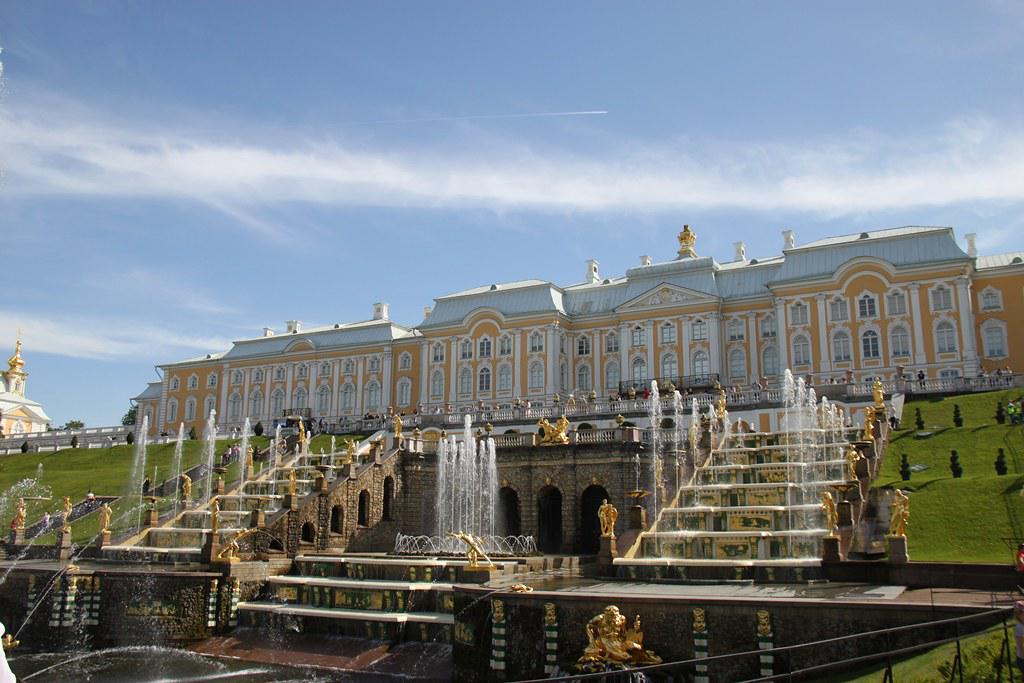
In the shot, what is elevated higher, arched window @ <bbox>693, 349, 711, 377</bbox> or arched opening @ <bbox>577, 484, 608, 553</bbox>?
arched window @ <bbox>693, 349, 711, 377</bbox>

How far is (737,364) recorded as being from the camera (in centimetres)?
5784

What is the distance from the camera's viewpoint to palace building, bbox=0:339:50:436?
102m

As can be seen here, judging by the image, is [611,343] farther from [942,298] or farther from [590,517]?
[590,517]

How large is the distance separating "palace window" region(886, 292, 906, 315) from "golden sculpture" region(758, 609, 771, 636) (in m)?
41.3

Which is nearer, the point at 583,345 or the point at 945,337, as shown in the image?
the point at 945,337

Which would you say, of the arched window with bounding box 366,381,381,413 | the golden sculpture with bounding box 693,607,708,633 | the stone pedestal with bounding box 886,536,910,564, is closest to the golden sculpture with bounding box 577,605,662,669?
the golden sculpture with bounding box 693,607,708,633

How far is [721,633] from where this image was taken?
50.9 ft

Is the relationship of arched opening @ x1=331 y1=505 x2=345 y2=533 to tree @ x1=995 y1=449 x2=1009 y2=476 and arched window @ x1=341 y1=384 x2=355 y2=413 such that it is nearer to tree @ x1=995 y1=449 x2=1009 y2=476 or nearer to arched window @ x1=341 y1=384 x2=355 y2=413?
tree @ x1=995 y1=449 x2=1009 y2=476

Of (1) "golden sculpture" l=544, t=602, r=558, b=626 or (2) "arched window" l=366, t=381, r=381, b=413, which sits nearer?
(1) "golden sculpture" l=544, t=602, r=558, b=626

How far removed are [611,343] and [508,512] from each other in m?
28.9

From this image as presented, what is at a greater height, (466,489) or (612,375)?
(612,375)

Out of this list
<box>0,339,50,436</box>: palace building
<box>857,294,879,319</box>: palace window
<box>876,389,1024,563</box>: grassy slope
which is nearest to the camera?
<box>876,389,1024,563</box>: grassy slope

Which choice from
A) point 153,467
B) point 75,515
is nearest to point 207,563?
point 75,515

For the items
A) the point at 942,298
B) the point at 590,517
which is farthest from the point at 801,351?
the point at 590,517
